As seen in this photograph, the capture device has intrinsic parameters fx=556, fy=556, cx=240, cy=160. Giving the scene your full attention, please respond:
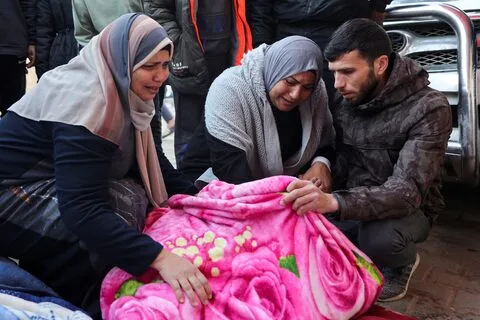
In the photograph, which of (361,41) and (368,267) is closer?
(368,267)

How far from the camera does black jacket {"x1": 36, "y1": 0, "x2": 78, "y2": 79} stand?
3.80m

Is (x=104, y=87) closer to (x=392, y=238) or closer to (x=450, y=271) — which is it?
(x=392, y=238)

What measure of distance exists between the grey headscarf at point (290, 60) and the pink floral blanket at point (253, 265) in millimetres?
601

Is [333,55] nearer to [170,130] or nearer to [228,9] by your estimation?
[228,9]

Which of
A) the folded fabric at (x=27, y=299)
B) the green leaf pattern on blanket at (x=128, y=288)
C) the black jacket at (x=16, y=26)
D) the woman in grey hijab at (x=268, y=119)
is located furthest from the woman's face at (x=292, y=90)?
the black jacket at (x=16, y=26)

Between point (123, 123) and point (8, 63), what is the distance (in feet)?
7.58

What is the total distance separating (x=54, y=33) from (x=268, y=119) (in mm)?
2147

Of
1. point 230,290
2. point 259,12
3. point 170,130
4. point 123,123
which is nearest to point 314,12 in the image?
point 259,12

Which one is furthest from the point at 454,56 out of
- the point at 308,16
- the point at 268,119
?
the point at 268,119

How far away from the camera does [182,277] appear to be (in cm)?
168

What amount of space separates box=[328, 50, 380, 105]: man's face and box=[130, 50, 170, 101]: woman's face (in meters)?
0.77

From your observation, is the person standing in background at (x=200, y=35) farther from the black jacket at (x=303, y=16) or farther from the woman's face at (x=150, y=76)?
the woman's face at (x=150, y=76)

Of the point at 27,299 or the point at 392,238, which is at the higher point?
the point at 27,299

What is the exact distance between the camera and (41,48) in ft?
12.7
